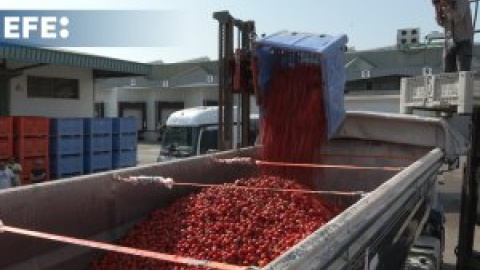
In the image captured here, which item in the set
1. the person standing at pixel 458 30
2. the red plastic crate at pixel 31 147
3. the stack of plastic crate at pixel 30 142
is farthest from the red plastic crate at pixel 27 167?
the person standing at pixel 458 30

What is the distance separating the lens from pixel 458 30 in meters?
8.31

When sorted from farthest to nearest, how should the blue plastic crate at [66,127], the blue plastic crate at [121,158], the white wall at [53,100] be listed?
the white wall at [53,100] → the blue plastic crate at [121,158] → the blue plastic crate at [66,127]

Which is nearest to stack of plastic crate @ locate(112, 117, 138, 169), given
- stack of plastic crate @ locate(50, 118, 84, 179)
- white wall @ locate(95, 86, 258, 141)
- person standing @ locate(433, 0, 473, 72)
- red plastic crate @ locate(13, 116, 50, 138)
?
stack of plastic crate @ locate(50, 118, 84, 179)

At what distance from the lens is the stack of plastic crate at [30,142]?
1441 cm

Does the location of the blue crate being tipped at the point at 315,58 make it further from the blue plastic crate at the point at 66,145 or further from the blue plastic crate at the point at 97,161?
the blue plastic crate at the point at 97,161

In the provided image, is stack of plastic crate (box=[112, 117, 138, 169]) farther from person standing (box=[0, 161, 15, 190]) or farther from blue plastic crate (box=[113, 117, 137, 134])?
person standing (box=[0, 161, 15, 190])

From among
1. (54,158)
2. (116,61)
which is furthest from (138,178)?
(116,61)

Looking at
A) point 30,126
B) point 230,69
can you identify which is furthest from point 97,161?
point 230,69

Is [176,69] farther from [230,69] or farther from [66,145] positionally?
[230,69]

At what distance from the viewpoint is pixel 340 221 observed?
2.30 meters

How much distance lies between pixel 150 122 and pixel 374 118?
37215 mm

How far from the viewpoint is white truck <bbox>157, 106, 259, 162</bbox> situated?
14.0 meters

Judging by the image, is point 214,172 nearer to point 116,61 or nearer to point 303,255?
point 303,255

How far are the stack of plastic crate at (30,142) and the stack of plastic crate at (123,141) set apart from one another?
2.29 metres
